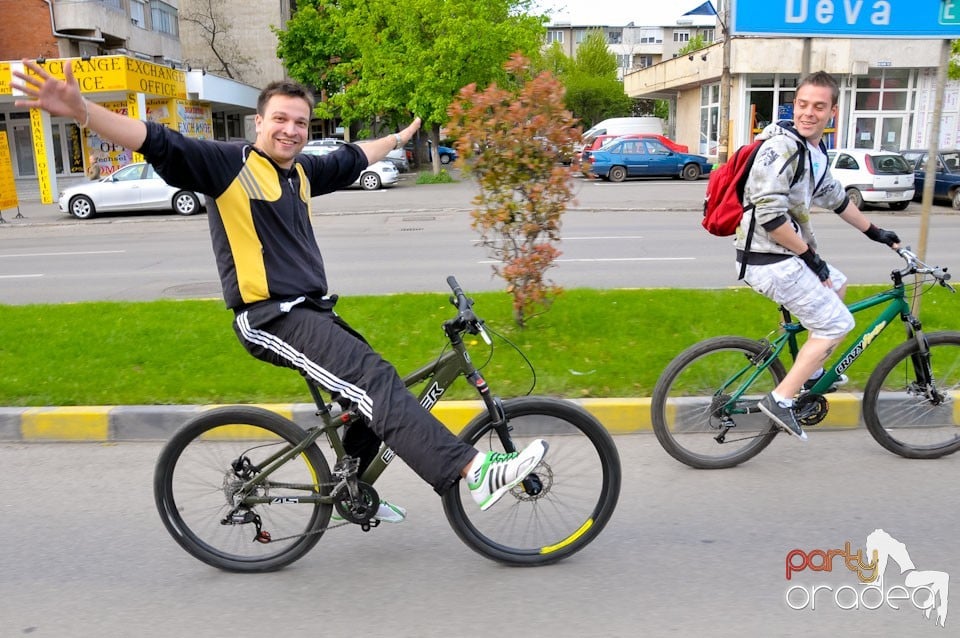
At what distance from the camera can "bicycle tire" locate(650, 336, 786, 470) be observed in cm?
459

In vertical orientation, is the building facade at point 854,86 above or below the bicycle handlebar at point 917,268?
above

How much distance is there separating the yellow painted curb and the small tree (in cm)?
306

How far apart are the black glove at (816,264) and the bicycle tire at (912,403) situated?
62cm

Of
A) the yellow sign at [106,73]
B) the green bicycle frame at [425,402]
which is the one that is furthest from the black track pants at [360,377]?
the yellow sign at [106,73]

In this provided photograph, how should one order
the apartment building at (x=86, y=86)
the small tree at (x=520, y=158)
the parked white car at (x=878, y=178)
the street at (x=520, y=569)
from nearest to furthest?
1. the street at (x=520, y=569)
2. the small tree at (x=520, y=158)
3. the parked white car at (x=878, y=178)
4. the apartment building at (x=86, y=86)

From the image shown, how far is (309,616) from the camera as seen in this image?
327cm

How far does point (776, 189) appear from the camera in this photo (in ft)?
13.8

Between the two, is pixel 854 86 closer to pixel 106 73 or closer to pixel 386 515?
pixel 106 73

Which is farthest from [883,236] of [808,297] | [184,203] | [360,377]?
[184,203]

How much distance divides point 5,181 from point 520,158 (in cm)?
2010

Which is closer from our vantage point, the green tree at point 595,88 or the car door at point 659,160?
the car door at point 659,160

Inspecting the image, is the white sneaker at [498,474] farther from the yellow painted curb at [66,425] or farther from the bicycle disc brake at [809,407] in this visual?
the yellow painted curb at [66,425]

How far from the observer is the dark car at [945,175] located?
20172 millimetres

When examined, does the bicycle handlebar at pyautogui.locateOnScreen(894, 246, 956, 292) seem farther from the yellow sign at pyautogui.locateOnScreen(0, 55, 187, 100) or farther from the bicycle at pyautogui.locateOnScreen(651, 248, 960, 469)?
the yellow sign at pyautogui.locateOnScreen(0, 55, 187, 100)
